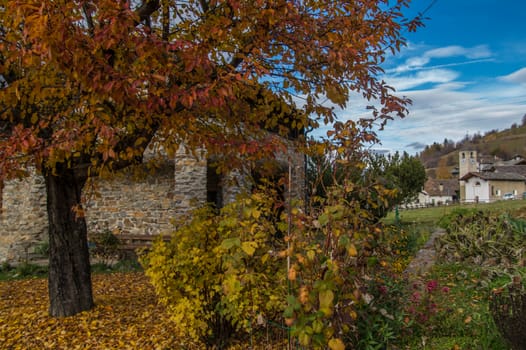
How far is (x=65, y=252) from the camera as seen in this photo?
17.0 feet

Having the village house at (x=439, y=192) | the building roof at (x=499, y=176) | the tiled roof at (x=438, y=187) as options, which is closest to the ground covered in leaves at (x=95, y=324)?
the building roof at (x=499, y=176)

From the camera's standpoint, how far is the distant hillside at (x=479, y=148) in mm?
67938

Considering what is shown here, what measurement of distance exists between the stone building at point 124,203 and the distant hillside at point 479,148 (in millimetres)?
57821

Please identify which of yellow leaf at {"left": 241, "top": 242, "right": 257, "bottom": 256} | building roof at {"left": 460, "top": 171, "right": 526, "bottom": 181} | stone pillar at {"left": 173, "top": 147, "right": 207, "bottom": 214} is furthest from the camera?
building roof at {"left": 460, "top": 171, "right": 526, "bottom": 181}

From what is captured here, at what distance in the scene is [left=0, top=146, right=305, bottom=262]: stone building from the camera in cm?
993

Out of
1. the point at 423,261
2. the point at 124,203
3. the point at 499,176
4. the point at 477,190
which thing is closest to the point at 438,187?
the point at 477,190

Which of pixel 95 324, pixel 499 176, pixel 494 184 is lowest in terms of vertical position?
pixel 95 324

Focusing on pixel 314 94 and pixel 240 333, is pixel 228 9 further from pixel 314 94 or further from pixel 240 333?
pixel 240 333

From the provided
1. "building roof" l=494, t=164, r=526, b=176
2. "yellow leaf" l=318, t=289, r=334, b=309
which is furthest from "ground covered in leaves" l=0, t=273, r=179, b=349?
"building roof" l=494, t=164, r=526, b=176

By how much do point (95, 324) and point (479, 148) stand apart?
8200cm

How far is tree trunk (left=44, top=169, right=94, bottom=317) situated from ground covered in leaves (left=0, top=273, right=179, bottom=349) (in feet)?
0.67

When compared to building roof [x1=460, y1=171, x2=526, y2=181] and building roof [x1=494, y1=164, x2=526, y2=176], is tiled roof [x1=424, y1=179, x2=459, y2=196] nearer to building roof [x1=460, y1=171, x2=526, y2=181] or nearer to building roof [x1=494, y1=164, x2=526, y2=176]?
building roof [x1=494, y1=164, x2=526, y2=176]

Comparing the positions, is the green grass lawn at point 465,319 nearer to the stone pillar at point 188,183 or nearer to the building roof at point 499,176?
the stone pillar at point 188,183

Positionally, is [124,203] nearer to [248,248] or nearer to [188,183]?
[188,183]
